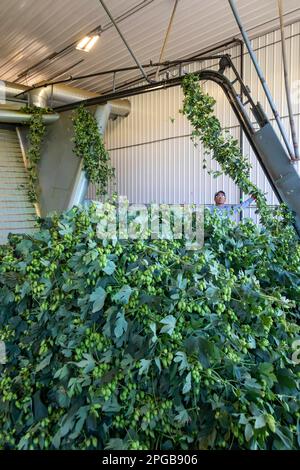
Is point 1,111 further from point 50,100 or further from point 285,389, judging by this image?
point 285,389

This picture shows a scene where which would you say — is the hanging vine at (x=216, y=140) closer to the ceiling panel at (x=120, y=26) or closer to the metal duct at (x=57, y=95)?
the ceiling panel at (x=120, y=26)

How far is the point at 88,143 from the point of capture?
5.87m

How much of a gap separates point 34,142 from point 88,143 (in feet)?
3.25

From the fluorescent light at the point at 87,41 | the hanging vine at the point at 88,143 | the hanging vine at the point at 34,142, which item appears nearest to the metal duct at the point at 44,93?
the hanging vine at the point at 34,142

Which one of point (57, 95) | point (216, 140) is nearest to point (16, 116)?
point (57, 95)

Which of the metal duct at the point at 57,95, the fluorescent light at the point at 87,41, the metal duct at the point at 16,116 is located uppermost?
the fluorescent light at the point at 87,41

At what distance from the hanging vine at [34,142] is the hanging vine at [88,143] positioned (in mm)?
629

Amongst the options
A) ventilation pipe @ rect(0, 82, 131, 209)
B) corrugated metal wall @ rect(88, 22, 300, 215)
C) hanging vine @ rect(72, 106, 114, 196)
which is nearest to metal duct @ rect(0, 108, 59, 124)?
ventilation pipe @ rect(0, 82, 131, 209)

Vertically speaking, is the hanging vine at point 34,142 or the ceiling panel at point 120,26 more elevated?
the ceiling panel at point 120,26

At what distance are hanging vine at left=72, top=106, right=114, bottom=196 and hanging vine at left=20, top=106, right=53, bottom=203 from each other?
0.63m

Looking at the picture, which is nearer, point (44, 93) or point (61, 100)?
point (44, 93)

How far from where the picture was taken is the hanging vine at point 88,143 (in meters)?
5.80

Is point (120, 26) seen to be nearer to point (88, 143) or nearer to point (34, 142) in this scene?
point (88, 143)

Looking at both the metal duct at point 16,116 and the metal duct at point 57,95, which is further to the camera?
the metal duct at point 57,95
